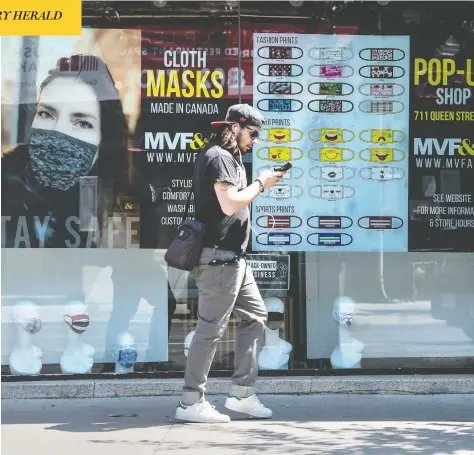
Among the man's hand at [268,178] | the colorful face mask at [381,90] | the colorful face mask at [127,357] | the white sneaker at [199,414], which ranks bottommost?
the white sneaker at [199,414]

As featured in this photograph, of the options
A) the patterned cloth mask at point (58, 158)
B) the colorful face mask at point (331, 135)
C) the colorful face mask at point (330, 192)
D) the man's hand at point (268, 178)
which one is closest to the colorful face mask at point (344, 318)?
the colorful face mask at point (330, 192)

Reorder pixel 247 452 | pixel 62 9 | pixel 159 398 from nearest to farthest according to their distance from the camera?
pixel 62 9, pixel 247 452, pixel 159 398

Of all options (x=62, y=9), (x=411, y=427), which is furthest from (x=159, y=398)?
(x=62, y=9)

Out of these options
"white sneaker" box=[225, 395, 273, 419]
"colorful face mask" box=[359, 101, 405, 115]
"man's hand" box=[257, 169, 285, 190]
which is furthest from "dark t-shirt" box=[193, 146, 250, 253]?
"colorful face mask" box=[359, 101, 405, 115]

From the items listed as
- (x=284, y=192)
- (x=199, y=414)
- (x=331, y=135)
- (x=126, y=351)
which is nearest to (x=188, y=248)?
(x=199, y=414)

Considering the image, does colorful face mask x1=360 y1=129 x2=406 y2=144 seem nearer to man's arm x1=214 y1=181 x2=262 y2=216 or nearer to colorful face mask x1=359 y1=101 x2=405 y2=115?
colorful face mask x1=359 y1=101 x2=405 y2=115

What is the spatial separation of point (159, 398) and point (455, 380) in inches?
88.4

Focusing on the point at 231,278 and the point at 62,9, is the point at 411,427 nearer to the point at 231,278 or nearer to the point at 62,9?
the point at 231,278

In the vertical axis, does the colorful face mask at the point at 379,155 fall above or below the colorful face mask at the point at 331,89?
below

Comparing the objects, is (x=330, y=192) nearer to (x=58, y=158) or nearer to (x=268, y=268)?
(x=268, y=268)

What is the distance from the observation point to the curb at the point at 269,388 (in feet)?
23.7

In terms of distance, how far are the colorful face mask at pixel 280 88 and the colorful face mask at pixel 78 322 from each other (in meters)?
2.29

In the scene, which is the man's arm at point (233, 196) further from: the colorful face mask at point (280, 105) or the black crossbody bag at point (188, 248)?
the colorful face mask at point (280, 105)

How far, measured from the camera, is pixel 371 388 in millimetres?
7266
